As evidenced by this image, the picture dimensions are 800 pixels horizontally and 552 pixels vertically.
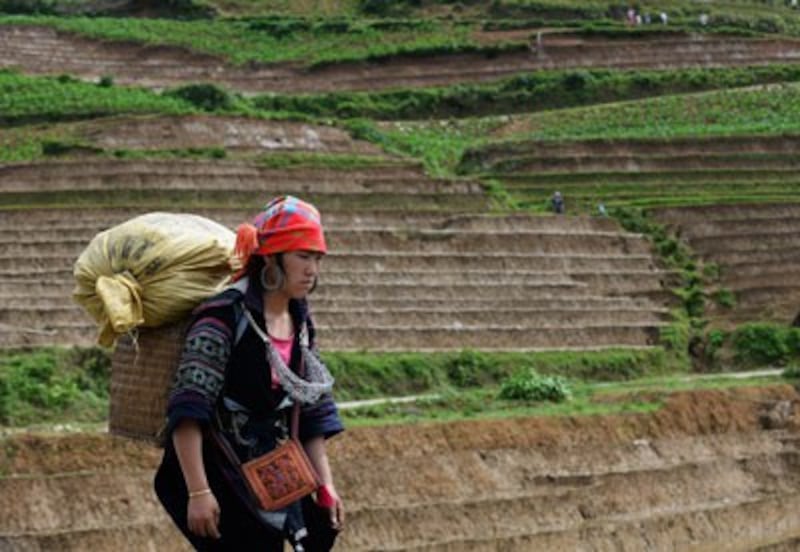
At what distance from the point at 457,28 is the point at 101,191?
1262 inches

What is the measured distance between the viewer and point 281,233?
7715 millimetres

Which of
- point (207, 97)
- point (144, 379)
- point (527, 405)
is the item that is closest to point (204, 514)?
point (144, 379)

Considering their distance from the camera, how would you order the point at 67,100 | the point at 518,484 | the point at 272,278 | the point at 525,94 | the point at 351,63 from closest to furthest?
the point at 272,278, the point at 518,484, the point at 67,100, the point at 525,94, the point at 351,63

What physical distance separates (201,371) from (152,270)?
58 centimetres

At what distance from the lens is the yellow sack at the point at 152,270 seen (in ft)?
25.5

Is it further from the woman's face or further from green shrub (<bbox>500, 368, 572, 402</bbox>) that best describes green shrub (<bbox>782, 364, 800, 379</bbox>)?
the woman's face

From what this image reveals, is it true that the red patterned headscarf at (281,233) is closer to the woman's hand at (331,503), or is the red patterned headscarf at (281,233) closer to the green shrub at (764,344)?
the woman's hand at (331,503)

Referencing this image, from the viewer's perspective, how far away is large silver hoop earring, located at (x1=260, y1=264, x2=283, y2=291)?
7773mm

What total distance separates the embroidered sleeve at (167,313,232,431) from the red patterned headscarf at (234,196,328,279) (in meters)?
0.35

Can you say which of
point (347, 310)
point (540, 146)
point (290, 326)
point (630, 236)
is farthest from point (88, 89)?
point (290, 326)

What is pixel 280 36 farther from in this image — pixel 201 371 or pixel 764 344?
pixel 201 371

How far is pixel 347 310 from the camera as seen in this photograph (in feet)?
109

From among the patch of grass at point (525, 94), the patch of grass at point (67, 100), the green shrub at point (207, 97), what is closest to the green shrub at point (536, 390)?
the patch of grass at point (67, 100)

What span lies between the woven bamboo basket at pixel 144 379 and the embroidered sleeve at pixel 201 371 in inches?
6.8
